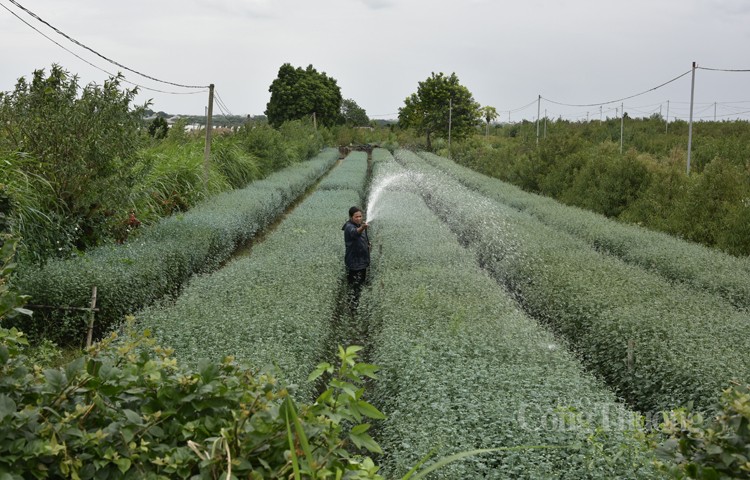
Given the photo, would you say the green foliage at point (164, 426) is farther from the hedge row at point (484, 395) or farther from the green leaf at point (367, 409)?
the hedge row at point (484, 395)

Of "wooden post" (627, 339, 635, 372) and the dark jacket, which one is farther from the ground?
the dark jacket

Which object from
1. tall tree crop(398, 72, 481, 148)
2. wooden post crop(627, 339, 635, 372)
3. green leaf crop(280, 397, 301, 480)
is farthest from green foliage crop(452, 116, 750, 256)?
tall tree crop(398, 72, 481, 148)

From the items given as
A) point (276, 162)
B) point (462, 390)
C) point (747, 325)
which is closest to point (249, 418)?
point (462, 390)

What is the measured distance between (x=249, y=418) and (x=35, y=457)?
586 millimetres

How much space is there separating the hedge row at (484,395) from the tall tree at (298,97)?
60.3 meters

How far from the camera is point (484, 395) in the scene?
4.96 m

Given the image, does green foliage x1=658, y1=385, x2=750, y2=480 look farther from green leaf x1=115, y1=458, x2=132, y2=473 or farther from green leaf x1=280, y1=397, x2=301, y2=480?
green leaf x1=115, y1=458, x2=132, y2=473

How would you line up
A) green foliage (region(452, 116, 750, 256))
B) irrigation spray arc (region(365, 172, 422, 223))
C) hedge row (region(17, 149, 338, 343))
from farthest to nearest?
irrigation spray arc (region(365, 172, 422, 223)), green foliage (region(452, 116, 750, 256)), hedge row (region(17, 149, 338, 343))

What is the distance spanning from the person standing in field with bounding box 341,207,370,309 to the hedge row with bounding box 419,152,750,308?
14.0 ft

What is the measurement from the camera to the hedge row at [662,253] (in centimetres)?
927

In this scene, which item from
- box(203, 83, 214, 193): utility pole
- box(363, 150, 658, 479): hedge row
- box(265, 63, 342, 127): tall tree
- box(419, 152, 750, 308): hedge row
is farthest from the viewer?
box(265, 63, 342, 127): tall tree

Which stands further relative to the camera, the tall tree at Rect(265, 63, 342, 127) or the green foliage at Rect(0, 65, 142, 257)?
the tall tree at Rect(265, 63, 342, 127)

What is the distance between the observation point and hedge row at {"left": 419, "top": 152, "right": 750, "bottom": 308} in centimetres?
927

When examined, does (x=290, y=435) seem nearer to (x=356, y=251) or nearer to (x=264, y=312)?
(x=264, y=312)
